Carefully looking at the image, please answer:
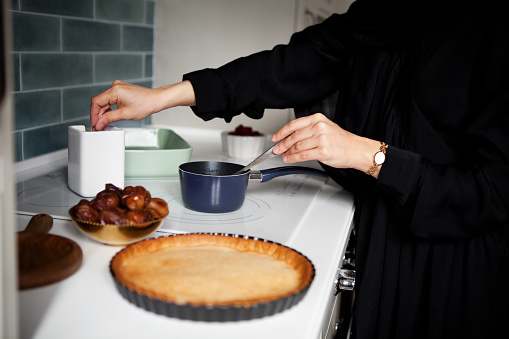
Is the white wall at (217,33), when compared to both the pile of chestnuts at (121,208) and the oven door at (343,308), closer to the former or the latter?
the oven door at (343,308)

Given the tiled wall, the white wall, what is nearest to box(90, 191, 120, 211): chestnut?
the tiled wall

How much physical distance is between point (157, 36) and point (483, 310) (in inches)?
54.3

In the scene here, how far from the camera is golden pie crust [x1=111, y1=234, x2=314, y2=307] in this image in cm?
66

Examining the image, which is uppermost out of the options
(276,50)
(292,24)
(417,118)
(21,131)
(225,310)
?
(292,24)

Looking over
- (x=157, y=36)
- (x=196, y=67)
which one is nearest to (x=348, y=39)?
(x=196, y=67)

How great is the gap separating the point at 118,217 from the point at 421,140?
61cm

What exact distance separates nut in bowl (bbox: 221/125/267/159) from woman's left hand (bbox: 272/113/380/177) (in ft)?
1.88

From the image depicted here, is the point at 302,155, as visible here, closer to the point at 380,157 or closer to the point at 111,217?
the point at 380,157

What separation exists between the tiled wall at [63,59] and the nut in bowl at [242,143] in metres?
0.39

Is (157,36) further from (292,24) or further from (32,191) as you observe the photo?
(32,191)

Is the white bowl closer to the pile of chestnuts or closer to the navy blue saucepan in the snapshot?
the navy blue saucepan

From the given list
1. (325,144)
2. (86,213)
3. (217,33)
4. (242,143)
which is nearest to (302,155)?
(325,144)

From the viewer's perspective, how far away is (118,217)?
2.69ft

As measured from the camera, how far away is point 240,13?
185 cm
